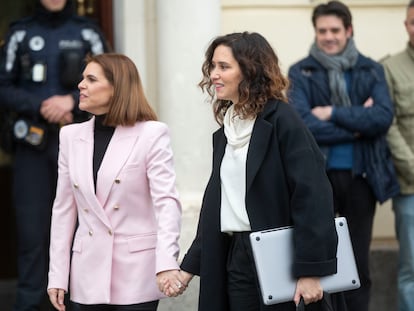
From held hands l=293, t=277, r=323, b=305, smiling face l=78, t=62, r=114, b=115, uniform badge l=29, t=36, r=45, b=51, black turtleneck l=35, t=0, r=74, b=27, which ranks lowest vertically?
held hands l=293, t=277, r=323, b=305

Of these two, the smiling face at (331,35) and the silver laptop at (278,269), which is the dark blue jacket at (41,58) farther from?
the silver laptop at (278,269)

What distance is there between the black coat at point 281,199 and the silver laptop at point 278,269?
0.17 feet

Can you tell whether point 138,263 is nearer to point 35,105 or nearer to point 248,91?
point 248,91

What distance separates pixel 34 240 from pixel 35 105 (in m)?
0.81

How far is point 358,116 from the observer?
6.29 metres

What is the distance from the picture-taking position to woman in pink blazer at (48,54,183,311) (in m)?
4.87

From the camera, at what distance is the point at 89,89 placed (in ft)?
16.3

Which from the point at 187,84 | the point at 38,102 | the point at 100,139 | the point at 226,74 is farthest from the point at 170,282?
the point at 187,84

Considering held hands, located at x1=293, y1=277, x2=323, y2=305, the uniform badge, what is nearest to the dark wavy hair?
held hands, located at x1=293, y1=277, x2=323, y2=305

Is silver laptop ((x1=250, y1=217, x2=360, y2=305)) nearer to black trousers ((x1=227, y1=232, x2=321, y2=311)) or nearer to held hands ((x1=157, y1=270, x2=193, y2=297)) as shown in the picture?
black trousers ((x1=227, y1=232, x2=321, y2=311))

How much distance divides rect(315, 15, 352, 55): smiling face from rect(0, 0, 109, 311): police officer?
1.30 metres

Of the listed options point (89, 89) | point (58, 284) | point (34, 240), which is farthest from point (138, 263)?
point (34, 240)

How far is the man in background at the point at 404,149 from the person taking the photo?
6562 mm

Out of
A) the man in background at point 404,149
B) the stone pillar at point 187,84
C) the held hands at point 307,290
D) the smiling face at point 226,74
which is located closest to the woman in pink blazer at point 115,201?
the smiling face at point 226,74
